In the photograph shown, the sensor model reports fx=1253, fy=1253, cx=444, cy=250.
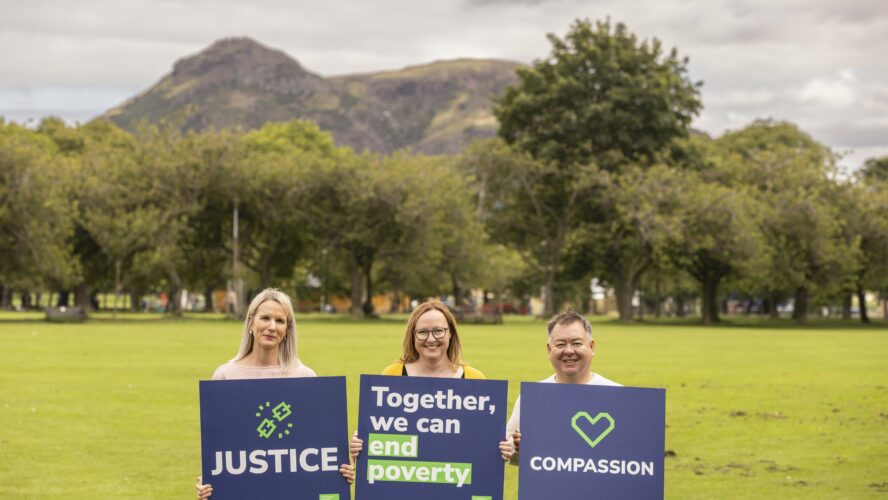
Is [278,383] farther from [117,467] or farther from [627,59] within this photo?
[627,59]

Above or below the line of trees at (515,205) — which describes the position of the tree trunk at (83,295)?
below

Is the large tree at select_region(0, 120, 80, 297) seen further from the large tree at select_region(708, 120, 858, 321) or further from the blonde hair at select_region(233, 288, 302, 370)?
the blonde hair at select_region(233, 288, 302, 370)

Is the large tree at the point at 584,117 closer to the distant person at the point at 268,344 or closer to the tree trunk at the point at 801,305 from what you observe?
the tree trunk at the point at 801,305

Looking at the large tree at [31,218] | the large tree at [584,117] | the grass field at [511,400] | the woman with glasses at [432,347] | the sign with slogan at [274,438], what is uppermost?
the large tree at [584,117]

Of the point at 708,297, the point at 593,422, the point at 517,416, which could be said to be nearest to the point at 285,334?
the point at 517,416

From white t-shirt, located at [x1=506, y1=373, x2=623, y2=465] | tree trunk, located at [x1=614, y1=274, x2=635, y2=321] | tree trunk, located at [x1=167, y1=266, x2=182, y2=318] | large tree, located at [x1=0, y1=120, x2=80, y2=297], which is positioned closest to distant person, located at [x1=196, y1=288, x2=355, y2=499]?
white t-shirt, located at [x1=506, y1=373, x2=623, y2=465]

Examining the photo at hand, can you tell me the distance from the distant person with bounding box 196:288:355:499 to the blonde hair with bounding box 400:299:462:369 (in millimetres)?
647

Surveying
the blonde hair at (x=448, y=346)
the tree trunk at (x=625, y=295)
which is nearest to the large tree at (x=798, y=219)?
the tree trunk at (x=625, y=295)

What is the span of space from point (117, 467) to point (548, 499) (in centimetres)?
789

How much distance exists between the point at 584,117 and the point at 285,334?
67.5 metres

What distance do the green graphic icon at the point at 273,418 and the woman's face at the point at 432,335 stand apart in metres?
0.91

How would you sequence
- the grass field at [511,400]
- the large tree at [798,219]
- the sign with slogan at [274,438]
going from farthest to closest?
the large tree at [798,219] < the grass field at [511,400] < the sign with slogan at [274,438]

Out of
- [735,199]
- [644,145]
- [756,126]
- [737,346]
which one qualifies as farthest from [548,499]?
[756,126]

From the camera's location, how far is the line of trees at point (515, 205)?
6794 cm
